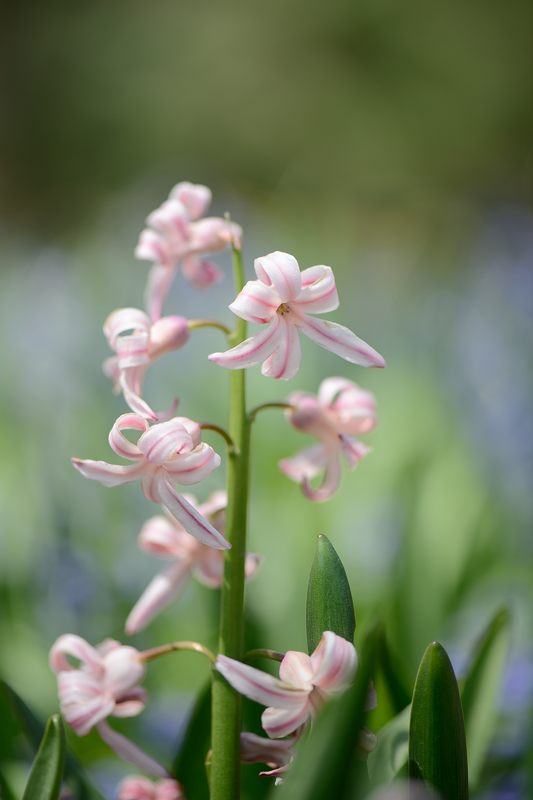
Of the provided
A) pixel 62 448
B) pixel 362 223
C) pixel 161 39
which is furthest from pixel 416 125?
pixel 62 448

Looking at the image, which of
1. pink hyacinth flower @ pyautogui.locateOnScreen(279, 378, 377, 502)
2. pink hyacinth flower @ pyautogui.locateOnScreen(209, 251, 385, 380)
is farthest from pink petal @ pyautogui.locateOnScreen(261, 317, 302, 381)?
pink hyacinth flower @ pyautogui.locateOnScreen(279, 378, 377, 502)

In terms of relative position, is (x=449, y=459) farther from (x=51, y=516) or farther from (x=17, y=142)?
(x=17, y=142)

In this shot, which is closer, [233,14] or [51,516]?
[51,516]

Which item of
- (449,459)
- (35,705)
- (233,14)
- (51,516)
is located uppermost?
(233,14)

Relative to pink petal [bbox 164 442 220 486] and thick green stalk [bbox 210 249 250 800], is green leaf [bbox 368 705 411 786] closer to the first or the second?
thick green stalk [bbox 210 249 250 800]

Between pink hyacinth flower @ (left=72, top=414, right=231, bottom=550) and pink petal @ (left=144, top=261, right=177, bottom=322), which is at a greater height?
pink petal @ (left=144, top=261, right=177, bottom=322)

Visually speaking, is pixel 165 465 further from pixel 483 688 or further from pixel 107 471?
pixel 483 688
